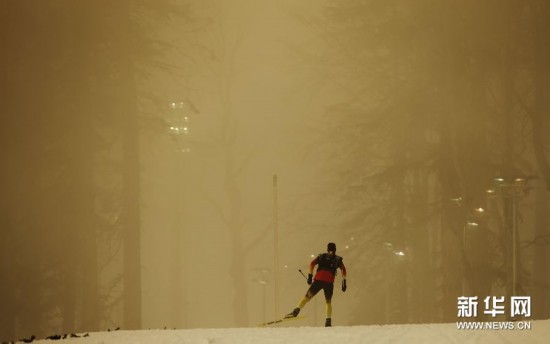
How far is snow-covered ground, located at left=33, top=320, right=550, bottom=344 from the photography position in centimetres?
870

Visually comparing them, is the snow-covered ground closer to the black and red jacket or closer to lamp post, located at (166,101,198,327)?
the black and red jacket

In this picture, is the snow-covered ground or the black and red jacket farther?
the black and red jacket

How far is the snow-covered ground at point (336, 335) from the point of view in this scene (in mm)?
8695

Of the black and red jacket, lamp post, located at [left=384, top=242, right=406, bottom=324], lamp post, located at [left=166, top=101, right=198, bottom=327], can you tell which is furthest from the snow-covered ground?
lamp post, located at [left=166, top=101, right=198, bottom=327]

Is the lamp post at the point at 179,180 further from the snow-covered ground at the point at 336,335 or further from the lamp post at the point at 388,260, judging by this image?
the snow-covered ground at the point at 336,335

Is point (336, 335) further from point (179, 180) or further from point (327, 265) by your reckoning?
point (179, 180)

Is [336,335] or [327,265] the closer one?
[336,335]

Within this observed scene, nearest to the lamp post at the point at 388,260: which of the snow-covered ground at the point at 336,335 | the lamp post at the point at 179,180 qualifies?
the lamp post at the point at 179,180

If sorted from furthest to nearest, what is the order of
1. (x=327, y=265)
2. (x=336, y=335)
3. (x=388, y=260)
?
(x=388, y=260)
(x=327, y=265)
(x=336, y=335)

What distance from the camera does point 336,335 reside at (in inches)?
357

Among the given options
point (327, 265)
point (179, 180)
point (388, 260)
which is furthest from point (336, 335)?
point (179, 180)

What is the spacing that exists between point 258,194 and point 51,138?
→ 84.2ft

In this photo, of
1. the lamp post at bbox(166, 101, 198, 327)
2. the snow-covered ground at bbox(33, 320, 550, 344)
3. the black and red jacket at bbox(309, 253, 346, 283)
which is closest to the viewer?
the snow-covered ground at bbox(33, 320, 550, 344)

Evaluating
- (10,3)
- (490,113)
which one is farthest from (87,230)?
(490,113)
